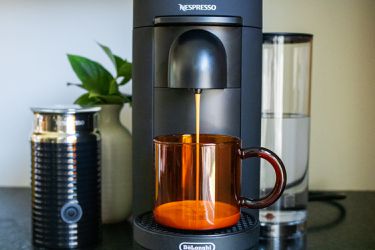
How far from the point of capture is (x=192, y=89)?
2.35 feet

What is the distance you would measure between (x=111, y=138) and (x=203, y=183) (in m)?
0.29

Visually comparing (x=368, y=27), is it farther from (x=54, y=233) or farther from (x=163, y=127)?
(x=54, y=233)

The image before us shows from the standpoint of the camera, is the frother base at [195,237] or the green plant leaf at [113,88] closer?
the frother base at [195,237]

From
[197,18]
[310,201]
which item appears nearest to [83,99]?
[197,18]

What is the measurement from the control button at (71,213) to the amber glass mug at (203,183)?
141 mm

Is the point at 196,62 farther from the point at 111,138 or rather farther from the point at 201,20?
the point at 111,138

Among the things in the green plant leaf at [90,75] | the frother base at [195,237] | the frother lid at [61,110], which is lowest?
the frother base at [195,237]

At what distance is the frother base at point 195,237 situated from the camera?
63 cm

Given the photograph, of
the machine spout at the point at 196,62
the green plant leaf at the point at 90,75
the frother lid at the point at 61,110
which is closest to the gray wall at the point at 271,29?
the green plant leaf at the point at 90,75

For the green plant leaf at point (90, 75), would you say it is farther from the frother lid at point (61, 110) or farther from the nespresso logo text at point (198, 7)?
the nespresso logo text at point (198, 7)

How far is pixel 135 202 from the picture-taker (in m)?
0.76

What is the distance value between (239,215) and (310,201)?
41cm

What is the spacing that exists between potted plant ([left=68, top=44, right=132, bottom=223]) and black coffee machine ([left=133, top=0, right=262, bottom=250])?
0.15 m

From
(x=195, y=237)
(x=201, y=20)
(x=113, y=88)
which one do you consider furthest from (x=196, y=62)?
(x=113, y=88)
